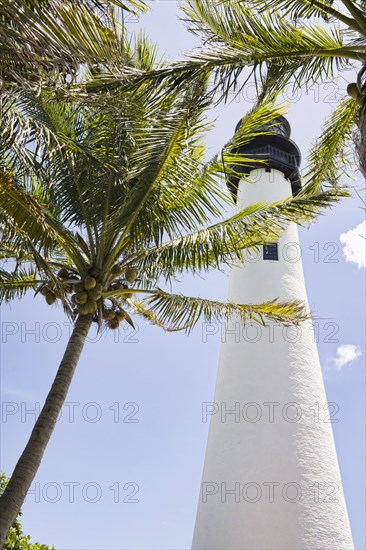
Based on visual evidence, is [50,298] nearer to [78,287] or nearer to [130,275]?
[78,287]

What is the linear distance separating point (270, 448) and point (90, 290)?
5.09 meters

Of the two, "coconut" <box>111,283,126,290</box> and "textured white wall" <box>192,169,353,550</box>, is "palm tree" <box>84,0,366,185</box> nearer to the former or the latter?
"coconut" <box>111,283,126,290</box>

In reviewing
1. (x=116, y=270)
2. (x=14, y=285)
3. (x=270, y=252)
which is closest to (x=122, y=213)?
(x=116, y=270)

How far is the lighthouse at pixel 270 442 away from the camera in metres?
9.31

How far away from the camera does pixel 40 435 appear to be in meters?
5.85

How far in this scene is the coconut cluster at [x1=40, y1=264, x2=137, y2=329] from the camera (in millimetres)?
6945

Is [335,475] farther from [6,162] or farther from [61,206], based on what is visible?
[6,162]

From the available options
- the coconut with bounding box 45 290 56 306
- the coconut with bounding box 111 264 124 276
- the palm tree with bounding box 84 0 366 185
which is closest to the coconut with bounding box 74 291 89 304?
the coconut with bounding box 45 290 56 306

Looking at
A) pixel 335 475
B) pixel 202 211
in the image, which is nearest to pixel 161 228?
pixel 202 211

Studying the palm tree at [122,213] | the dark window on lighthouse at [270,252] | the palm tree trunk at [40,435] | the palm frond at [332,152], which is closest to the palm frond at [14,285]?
the palm tree at [122,213]

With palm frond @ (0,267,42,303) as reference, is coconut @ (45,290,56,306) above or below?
below

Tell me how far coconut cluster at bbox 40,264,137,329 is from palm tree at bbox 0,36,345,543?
0.02 metres

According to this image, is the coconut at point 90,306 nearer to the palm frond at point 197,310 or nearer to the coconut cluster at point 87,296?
the coconut cluster at point 87,296

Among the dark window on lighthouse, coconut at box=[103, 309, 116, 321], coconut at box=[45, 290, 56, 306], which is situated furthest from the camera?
the dark window on lighthouse
